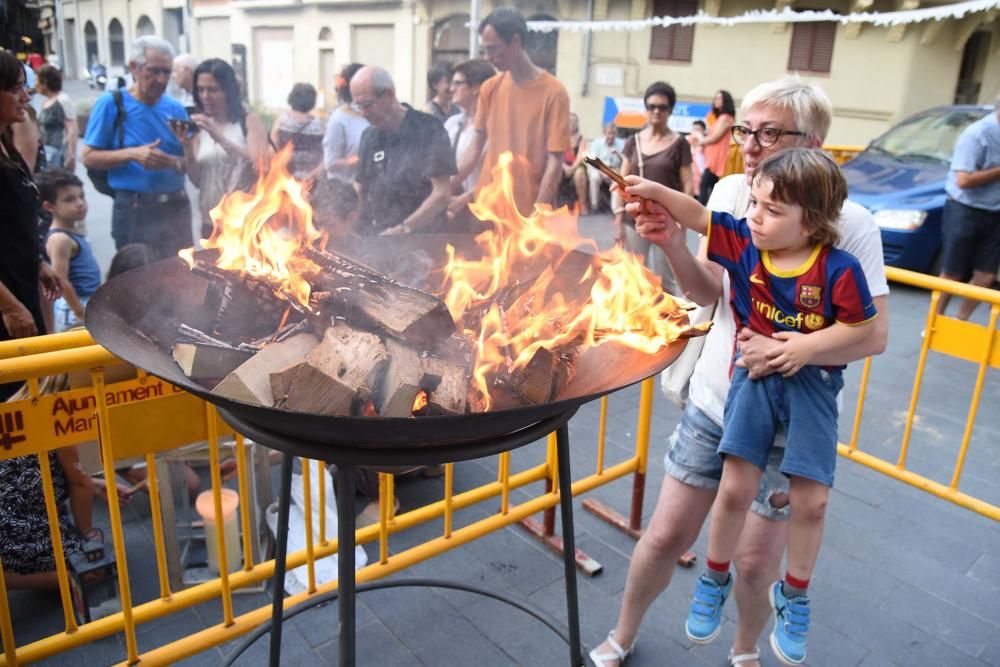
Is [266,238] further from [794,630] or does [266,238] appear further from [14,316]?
[794,630]

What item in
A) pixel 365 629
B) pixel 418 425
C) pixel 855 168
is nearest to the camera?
pixel 418 425

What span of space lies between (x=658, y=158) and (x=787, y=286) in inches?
163

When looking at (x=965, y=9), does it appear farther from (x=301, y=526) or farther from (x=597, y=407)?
(x=301, y=526)

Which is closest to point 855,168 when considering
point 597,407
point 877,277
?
point 597,407

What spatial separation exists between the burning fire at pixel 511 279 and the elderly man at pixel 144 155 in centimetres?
A: 306

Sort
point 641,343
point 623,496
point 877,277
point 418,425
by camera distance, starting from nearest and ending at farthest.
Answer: point 418,425, point 641,343, point 877,277, point 623,496

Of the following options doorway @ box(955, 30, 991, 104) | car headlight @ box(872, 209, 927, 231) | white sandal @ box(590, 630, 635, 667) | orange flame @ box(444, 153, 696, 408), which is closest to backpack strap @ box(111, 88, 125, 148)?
orange flame @ box(444, 153, 696, 408)

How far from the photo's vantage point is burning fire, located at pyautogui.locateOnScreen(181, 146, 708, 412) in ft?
6.28

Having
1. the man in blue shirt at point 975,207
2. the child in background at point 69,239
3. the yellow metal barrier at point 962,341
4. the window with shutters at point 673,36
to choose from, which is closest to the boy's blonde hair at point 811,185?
the yellow metal barrier at point 962,341

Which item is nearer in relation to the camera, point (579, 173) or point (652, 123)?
point (652, 123)

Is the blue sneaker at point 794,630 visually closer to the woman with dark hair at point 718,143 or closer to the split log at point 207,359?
the split log at point 207,359

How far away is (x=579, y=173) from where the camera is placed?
44.3 ft

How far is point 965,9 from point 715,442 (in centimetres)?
1056

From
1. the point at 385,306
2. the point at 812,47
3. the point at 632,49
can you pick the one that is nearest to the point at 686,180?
the point at 385,306
